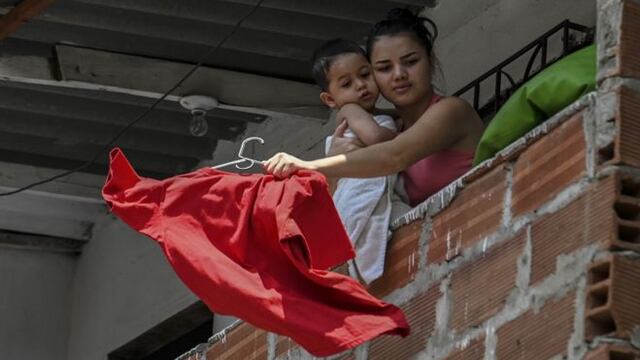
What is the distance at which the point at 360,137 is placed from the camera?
728cm

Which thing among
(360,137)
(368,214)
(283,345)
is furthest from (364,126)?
(283,345)

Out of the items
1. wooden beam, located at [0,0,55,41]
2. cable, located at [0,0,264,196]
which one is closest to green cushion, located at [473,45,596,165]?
cable, located at [0,0,264,196]

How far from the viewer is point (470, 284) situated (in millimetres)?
6398

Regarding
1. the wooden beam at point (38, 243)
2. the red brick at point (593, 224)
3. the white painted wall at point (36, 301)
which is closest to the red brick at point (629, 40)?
the red brick at point (593, 224)

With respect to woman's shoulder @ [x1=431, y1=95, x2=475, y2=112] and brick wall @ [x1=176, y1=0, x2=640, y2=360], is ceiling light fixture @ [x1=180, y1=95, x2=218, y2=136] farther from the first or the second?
brick wall @ [x1=176, y1=0, x2=640, y2=360]

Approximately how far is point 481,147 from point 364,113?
0.84 metres

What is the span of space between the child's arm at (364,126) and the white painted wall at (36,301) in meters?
4.12

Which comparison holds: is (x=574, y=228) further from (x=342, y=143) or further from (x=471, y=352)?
(x=342, y=143)

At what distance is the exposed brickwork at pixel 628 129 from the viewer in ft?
19.4

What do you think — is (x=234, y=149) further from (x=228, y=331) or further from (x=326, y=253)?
(x=326, y=253)

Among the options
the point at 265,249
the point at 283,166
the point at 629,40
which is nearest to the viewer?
the point at 629,40

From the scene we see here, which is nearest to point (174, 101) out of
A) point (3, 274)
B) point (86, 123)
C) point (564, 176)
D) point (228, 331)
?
point (86, 123)

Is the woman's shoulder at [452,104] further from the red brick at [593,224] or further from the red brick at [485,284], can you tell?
the red brick at [593,224]

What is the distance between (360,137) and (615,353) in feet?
6.01
